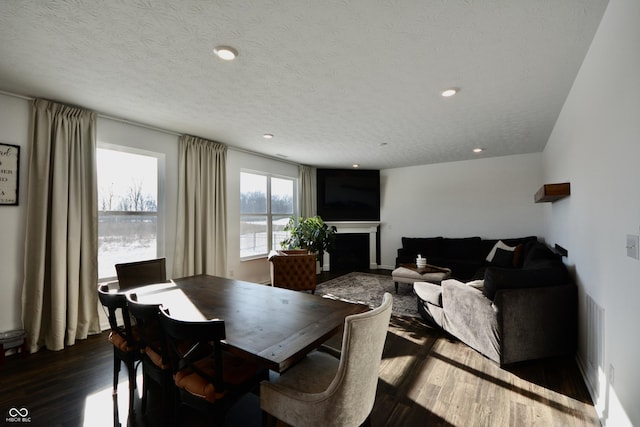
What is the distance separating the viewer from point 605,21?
158cm

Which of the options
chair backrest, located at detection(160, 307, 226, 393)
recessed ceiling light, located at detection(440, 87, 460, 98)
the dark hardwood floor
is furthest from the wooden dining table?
recessed ceiling light, located at detection(440, 87, 460, 98)

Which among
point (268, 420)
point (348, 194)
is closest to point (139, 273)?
point (268, 420)

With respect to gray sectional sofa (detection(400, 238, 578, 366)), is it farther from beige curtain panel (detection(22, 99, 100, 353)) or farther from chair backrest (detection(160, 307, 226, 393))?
beige curtain panel (detection(22, 99, 100, 353))

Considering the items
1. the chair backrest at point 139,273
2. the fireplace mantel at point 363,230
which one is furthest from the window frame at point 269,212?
the chair backrest at point 139,273

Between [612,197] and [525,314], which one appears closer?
[612,197]

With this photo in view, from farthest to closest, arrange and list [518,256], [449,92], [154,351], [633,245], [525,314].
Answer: [518,256] → [449,92] → [525,314] → [154,351] → [633,245]

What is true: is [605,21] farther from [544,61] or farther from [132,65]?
[132,65]

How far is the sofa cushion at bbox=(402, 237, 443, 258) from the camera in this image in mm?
5788

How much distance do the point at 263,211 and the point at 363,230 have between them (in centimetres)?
268

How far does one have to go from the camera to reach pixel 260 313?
179 cm

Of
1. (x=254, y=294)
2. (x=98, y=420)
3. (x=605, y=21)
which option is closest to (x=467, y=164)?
(x=605, y=21)

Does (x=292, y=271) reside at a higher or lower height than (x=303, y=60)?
lower

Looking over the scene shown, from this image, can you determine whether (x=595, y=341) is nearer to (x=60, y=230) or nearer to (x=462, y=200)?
(x=462, y=200)

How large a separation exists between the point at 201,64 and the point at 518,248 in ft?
16.5
